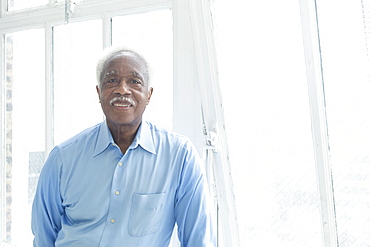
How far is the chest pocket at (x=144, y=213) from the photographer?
1337mm

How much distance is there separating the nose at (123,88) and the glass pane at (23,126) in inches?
44.6

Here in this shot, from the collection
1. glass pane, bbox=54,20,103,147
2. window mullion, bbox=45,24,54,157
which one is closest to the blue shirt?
glass pane, bbox=54,20,103,147

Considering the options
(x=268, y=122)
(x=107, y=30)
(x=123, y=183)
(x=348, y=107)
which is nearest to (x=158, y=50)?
(x=107, y=30)

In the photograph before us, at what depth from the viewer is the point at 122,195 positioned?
4.45 feet

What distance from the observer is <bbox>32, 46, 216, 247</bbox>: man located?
1346mm

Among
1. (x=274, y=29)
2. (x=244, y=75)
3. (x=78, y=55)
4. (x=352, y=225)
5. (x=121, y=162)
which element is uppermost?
(x=78, y=55)

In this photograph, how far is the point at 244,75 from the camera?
1589 mm

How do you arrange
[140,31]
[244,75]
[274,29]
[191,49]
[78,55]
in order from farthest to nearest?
[78,55]
[140,31]
[191,49]
[244,75]
[274,29]


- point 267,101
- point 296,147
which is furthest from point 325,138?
point 267,101

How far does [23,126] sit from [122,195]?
4.40 feet

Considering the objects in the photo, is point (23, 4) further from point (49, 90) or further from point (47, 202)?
point (47, 202)

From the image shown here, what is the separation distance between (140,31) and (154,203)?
3.17 ft

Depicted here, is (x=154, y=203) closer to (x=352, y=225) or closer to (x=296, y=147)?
(x=296, y=147)

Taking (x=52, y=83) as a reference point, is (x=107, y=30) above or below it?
above
